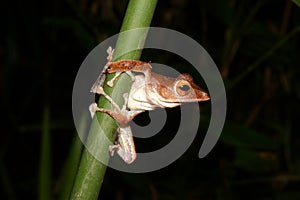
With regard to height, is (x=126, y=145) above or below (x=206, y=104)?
above

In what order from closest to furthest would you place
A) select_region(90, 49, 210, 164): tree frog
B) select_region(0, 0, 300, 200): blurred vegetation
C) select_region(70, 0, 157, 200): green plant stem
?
select_region(70, 0, 157, 200): green plant stem
select_region(90, 49, 210, 164): tree frog
select_region(0, 0, 300, 200): blurred vegetation

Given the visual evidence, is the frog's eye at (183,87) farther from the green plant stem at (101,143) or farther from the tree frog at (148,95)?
the green plant stem at (101,143)

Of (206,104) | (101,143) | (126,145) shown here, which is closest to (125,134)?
(126,145)

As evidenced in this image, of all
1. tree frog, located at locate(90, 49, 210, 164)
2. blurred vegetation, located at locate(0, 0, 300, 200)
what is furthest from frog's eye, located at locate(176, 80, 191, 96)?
blurred vegetation, located at locate(0, 0, 300, 200)

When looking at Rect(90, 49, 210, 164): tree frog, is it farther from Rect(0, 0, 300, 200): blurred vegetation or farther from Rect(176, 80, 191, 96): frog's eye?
Rect(0, 0, 300, 200): blurred vegetation

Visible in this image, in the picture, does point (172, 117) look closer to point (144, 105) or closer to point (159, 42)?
point (159, 42)

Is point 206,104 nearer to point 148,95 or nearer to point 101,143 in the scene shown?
point 148,95

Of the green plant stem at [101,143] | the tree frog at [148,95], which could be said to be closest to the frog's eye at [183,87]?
the tree frog at [148,95]

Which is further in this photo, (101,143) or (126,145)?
(126,145)

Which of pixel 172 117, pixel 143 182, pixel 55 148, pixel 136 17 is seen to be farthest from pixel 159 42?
pixel 55 148
